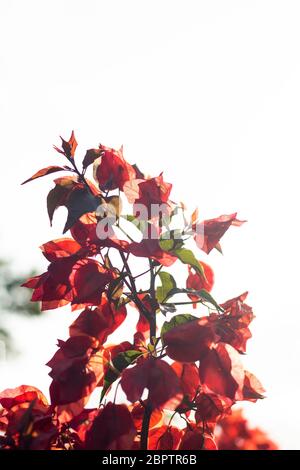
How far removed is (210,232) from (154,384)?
0.21 meters

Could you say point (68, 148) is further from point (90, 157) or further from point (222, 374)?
point (222, 374)

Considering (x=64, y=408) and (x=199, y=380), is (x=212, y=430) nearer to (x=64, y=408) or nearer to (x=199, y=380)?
(x=199, y=380)

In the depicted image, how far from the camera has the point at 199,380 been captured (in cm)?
70

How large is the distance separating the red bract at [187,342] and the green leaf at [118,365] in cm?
6

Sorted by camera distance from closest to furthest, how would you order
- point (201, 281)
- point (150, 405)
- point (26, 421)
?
point (26, 421), point (150, 405), point (201, 281)

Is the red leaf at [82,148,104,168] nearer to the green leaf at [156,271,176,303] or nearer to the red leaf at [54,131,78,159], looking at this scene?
the red leaf at [54,131,78,159]

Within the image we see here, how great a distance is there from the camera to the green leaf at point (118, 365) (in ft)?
2.27

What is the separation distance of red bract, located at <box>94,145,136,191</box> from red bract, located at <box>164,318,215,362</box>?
0.67ft

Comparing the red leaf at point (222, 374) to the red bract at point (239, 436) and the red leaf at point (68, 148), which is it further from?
the red leaf at point (68, 148)

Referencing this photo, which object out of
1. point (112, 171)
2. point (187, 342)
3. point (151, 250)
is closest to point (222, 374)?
point (187, 342)

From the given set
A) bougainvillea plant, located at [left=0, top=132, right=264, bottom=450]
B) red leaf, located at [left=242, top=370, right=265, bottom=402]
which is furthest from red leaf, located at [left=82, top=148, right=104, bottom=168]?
red leaf, located at [left=242, top=370, right=265, bottom=402]

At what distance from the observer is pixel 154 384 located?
64cm

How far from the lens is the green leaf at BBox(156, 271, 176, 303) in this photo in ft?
2.47
